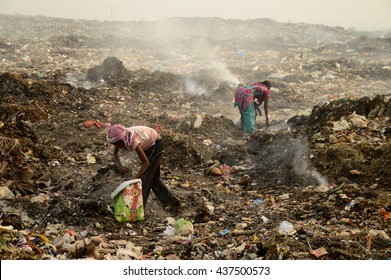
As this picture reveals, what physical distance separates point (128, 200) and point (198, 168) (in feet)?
8.18

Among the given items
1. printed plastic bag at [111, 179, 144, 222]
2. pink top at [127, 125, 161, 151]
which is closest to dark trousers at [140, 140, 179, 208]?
pink top at [127, 125, 161, 151]

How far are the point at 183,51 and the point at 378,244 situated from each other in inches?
696

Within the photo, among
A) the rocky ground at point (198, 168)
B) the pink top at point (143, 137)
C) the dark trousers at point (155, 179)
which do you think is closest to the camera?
the rocky ground at point (198, 168)

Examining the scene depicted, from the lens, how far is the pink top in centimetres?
434

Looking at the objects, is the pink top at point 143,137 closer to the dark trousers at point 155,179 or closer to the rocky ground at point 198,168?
the dark trousers at point 155,179

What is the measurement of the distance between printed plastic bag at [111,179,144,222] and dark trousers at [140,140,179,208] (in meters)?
0.24

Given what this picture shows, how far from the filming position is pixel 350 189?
494 centimetres

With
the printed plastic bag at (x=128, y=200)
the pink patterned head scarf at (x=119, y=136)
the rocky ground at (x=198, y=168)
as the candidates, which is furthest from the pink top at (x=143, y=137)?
the rocky ground at (x=198, y=168)

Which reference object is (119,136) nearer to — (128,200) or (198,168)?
(128,200)

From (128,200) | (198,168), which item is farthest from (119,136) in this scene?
(198,168)

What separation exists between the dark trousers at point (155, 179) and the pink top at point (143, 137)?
0.29ft

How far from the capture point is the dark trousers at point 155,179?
15.4ft
